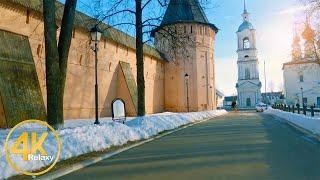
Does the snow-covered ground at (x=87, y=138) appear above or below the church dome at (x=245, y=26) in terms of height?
below

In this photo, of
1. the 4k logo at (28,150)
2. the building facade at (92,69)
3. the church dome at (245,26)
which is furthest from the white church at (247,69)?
the 4k logo at (28,150)

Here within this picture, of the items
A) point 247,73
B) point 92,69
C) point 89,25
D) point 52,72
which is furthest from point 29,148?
point 247,73

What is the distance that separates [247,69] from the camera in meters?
91.1

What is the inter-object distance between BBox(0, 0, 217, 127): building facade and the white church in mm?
33958

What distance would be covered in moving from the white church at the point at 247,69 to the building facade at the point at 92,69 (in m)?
34.0

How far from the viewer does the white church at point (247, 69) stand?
87.5 meters

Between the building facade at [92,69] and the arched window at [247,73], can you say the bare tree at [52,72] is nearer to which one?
the building facade at [92,69]

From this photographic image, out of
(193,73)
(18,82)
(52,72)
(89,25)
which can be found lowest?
(52,72)

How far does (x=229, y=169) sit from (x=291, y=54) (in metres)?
30.3

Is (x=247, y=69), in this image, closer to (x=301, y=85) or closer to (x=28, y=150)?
(x=301, y=85)

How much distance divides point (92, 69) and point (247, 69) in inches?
2538

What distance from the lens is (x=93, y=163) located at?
9.00 metres

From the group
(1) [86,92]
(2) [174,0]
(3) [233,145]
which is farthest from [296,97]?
(3) [233,145]

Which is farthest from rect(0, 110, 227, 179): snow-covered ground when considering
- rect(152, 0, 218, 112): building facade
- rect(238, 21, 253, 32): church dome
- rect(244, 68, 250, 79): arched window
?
rect(244, 68, 250, 79): arched window
